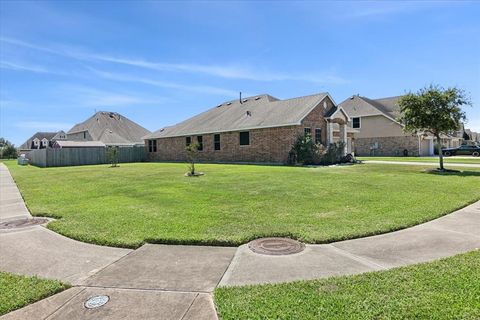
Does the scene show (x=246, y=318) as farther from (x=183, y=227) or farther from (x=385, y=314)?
(x=183, y=227)

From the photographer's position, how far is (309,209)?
7.53 meters

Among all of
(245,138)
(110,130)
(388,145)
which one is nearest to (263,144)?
(245,138)

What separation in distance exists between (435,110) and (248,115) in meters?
15.0

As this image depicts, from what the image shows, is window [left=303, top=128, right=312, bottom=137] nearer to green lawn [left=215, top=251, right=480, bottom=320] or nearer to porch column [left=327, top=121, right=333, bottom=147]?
porch column [left=327, top=121, right=333, bottom=147]

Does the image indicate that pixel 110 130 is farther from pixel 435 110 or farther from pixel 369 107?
pixel 435 110

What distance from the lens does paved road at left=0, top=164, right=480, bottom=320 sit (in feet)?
10.6

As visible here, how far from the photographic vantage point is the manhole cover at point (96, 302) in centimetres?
325

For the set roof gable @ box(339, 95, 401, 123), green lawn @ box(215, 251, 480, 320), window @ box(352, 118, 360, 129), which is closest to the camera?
green lawn @ box(215, 251, 480, 320)

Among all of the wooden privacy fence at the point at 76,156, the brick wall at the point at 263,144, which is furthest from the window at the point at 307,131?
the wooden privacy fence at the point at 76,156

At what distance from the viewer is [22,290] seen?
3594 millimetres

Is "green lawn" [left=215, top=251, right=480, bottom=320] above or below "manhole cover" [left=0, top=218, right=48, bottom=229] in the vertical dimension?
below

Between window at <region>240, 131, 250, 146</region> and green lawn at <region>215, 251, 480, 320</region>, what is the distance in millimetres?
21990

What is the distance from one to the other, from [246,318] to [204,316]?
0.40 meters

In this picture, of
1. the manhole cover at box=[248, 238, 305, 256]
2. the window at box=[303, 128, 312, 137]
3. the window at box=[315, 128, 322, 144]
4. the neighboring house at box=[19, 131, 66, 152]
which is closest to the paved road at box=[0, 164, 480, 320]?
the manhole cover at box=[248, 238, 305, 256]
